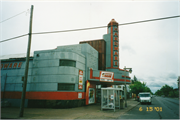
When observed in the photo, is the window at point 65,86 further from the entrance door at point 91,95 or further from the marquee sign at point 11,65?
the marquee sign at point 11,65

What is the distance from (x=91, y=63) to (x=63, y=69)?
24.6 ft

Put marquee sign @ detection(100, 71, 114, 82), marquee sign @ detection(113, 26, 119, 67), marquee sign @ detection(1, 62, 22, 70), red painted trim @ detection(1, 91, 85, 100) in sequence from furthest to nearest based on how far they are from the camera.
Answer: marquee sign @ detection(113, 26, 119, 67) → marquee sign @ detection(100, 71, 114, 82) → marquee sign @ detection(1, 62, 22, 70) → red painted trim @ detection(1, 91, 85, 100)

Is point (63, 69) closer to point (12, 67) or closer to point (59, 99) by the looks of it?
point (59, 99)

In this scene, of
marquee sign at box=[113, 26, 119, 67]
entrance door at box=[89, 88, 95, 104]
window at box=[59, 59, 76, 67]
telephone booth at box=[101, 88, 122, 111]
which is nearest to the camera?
telephone booth at box=[101, 88, 122, 111]

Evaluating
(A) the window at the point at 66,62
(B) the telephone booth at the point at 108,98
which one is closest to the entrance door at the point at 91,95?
(A) the window at the point at 66,62

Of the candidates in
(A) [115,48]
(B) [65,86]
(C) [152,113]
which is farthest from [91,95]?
(A) [115,48]

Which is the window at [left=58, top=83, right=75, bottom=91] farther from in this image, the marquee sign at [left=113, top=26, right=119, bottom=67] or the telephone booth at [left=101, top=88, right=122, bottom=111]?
the marquee sign at [left=113, top=26, right=119, bottom=67]

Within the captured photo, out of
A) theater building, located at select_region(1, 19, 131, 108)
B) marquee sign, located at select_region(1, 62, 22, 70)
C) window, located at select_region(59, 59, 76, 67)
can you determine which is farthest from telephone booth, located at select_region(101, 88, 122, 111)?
marquee sign, located at select_region(1, 62, 22, 70)

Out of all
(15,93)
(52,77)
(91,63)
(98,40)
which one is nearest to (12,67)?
(15,93)

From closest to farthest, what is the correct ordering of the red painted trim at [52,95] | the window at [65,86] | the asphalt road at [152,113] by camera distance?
the asphalt road at [152,113] → the red painted trim at [52,95] → the window at [65,86]

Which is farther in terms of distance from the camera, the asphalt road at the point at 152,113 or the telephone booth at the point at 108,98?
the telephone booth at the point at 108,98

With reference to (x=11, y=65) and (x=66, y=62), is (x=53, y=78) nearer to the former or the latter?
(x=66, y=62)

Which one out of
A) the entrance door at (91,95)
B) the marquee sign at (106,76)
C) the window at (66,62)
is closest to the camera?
the window at (66,62)

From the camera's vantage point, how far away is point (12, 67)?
2175 cm
